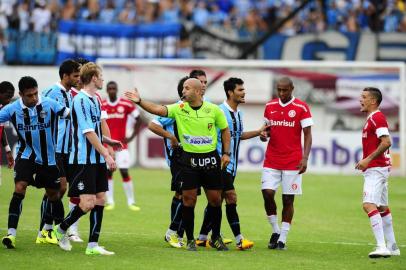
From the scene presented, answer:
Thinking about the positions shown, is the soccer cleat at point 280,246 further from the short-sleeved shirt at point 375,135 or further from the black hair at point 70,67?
the black hair at point 70,67

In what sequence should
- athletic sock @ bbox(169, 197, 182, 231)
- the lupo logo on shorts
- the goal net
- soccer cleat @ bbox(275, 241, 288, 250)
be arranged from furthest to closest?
A: the goal net → athletic sock @ bbox(169, 197, 182, 231) → soccer cleat @ bbox(275, 241, 288, 250) → the lupo logo on shorts

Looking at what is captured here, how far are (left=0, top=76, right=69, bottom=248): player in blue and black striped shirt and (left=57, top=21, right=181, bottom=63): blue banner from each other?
1709 cm

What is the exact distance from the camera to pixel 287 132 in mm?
13961

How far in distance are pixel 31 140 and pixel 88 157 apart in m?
1.13

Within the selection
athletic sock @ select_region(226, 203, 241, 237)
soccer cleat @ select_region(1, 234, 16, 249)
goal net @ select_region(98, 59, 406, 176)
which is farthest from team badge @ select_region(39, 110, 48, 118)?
goal net @ select_region(98, 59, 406, 176)

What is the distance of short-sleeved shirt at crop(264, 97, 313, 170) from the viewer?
13.9 m

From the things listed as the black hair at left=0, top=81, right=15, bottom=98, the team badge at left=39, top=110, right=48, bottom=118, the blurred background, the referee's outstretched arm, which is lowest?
the team badge at left=39, top=110, right=48, bottom=118

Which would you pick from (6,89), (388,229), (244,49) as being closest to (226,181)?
(388,229)

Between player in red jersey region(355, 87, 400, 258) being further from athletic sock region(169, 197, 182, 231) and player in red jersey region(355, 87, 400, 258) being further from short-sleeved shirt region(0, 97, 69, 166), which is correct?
short-sleeved shirt region(0, 97, 69, 166)

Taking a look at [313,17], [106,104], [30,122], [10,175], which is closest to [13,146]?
[10,175]

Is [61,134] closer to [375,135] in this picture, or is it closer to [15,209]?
[15,209]

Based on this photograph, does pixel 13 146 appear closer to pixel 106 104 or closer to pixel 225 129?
pixel 106 104

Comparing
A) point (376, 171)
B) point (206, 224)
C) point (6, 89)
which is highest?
point (6, 89)

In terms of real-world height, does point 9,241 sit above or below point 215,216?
below
